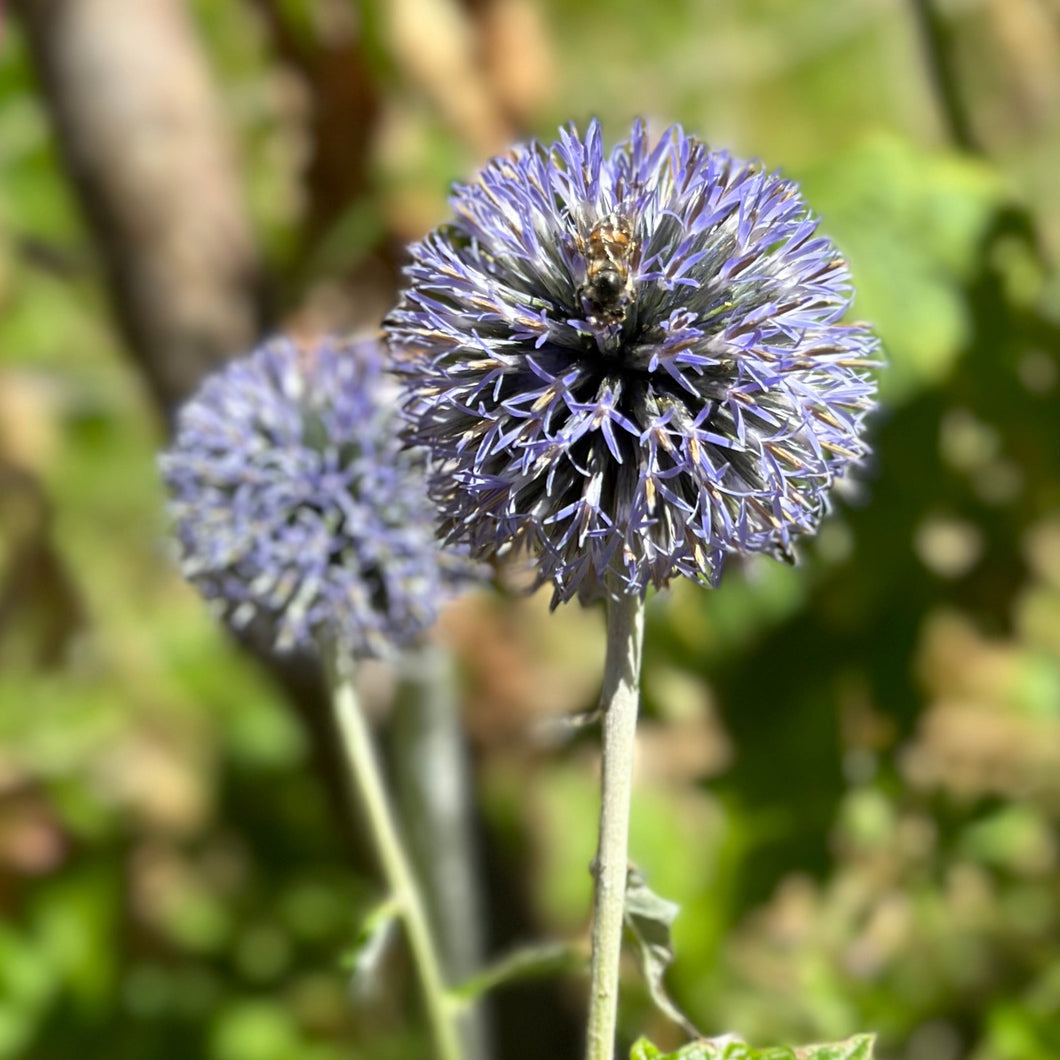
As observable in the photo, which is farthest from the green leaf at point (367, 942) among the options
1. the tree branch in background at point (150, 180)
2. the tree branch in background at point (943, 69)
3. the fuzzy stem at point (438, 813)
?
the tree branch in background at point (943, 69)

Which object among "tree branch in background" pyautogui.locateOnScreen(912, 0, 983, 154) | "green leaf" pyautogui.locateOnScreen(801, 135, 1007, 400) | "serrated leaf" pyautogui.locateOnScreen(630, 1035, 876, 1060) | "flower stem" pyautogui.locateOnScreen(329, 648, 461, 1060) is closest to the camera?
"serrated leaf" pyautogui.locateOnScreen(630, 1035, 876, 1060)

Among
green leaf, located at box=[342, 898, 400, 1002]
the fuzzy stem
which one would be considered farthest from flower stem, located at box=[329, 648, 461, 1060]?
the fuzzy stem

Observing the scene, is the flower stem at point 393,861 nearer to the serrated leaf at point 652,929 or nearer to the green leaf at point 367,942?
the green leaf at point 367,942

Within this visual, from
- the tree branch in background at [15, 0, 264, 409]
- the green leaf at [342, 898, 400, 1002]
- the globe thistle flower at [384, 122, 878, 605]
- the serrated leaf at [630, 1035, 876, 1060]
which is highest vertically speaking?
the tree branch in background at [15, 0, 264, 409]

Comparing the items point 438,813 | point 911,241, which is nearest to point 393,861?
point 438,813

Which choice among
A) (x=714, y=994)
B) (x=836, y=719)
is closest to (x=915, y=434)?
(x=836, y=719)

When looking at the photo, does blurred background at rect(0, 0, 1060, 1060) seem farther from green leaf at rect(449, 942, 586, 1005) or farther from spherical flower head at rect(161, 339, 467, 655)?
green leaf at rect(449, 942, 586, 1005)

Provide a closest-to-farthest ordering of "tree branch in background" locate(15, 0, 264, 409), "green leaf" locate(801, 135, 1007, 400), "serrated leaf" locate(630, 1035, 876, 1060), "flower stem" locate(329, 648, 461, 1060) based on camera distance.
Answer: "serrated leaf" locate(630, 1035, 876, 1060) → "flower stem" locate(329, 648, 461, 1060) → "green leaf" locate(801, 135, 1007, 400) → "tree branch in background" locate(15, 0, 264, 409)

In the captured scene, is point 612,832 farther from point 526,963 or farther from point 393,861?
point 393,861
